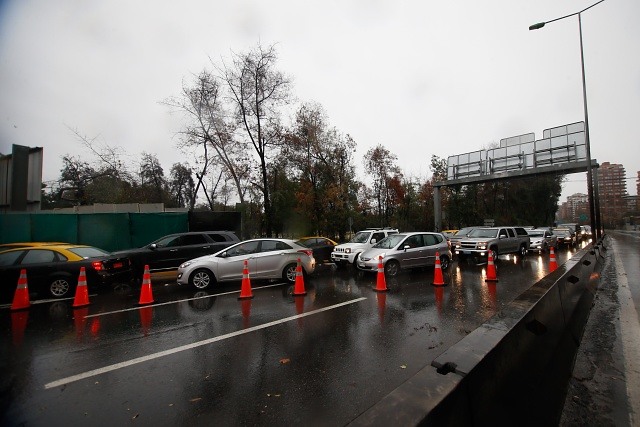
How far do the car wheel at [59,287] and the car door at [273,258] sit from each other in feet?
16.6

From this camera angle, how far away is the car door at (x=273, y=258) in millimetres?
9469

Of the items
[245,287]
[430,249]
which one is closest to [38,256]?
[245,287]

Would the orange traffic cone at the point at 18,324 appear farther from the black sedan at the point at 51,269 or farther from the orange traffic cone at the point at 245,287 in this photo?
the orange traffic cone at the point at 245,287

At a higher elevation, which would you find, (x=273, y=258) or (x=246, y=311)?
(x=273, y=258)

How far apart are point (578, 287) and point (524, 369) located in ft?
14.2

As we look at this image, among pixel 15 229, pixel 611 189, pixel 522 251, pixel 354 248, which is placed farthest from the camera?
pixel 611 189

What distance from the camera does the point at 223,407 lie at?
10.1ft

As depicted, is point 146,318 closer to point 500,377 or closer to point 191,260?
point 191,260

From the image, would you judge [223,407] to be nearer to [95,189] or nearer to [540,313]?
[540,313]

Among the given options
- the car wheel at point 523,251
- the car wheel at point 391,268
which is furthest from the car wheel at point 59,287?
the car wheel at point 523,251

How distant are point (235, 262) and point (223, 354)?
16.6ft

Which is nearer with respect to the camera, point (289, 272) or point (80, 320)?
point (80, 320)

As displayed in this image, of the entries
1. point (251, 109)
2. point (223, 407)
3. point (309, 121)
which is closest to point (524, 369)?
point (223, 407)

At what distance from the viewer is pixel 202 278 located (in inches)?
357
